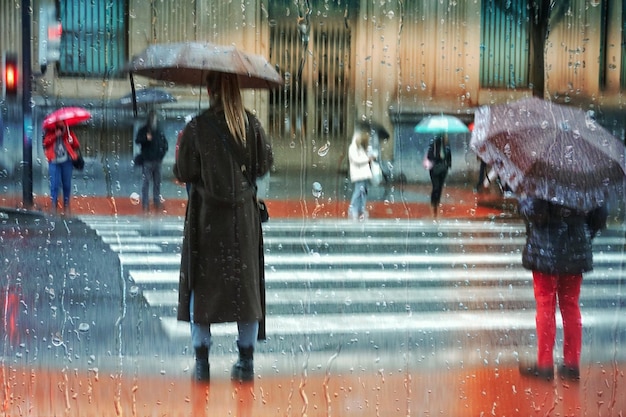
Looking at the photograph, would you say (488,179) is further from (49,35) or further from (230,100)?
(49,35)

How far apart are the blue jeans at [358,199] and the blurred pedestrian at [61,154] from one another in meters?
1.62

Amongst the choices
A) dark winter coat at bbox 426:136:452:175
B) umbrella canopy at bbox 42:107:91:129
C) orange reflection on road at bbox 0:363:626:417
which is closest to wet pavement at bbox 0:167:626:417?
orange reflection on road at bbox 0:363:626:417

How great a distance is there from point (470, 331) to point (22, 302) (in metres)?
2.77

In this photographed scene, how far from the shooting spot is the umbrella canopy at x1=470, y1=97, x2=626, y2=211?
408 cm

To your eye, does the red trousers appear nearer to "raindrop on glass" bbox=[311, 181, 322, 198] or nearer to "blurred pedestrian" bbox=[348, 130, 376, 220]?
"blurred pedestrian" bbox=[348, 130, 376, 220]

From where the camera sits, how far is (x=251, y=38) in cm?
473

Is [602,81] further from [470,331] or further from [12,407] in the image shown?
[12,407]

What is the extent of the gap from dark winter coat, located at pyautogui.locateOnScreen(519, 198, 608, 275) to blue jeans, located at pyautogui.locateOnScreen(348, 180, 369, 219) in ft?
3.35

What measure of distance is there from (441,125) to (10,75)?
8.31ft

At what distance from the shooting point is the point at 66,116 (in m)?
4.79

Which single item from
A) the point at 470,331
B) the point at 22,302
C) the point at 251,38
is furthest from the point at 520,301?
Answer: the point at 22,302

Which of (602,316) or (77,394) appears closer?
(77,394)

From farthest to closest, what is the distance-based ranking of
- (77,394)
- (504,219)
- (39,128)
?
(504,219) < (39,128) < (77,394)

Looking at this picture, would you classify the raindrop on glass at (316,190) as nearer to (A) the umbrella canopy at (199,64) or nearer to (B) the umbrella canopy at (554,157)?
(A) the umbrella canopy at (199,64)
